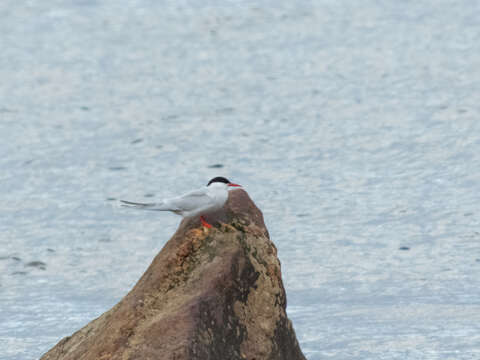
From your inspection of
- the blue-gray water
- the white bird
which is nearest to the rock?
the white bird

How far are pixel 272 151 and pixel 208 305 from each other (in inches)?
689

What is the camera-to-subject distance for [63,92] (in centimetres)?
3303

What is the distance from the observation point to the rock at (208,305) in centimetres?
880

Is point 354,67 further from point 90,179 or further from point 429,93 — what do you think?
point 90,179

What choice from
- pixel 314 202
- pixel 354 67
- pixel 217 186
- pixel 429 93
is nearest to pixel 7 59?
pixel 354 67

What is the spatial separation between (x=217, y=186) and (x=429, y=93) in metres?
22.6

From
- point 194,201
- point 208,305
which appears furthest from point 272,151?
point 208,305

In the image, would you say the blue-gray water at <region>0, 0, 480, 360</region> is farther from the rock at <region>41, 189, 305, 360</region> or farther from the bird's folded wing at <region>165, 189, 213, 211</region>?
the bird's folded wing at <region>165, 189, 213, 211</region>

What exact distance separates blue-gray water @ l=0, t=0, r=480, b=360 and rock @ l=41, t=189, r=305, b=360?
5183mm

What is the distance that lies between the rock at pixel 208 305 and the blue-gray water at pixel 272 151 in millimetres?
5183

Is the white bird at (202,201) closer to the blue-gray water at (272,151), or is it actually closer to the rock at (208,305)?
the rock at (208,305)

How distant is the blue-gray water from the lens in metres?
17.3

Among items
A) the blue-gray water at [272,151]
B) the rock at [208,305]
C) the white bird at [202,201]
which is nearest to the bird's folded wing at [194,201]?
the white bird at [202,201]

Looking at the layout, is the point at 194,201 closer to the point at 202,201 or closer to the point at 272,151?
the point at 202,201
